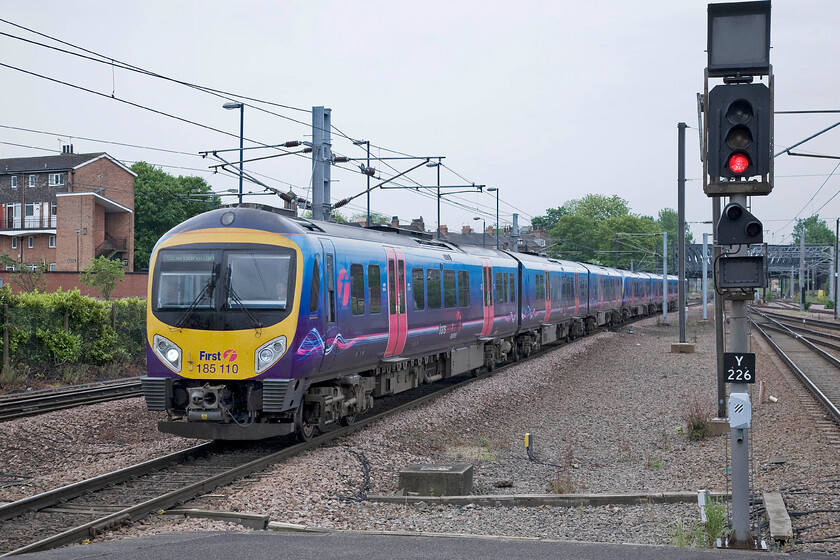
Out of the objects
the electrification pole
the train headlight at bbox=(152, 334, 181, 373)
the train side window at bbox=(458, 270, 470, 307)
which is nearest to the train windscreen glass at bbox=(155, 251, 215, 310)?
the train headlight at bbox=(152, 334, 181, 373)

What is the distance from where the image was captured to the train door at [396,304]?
14859 mm

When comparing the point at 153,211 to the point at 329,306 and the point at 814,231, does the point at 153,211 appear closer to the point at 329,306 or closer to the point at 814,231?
the point at 329,306

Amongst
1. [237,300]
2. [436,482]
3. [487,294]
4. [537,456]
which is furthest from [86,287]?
[436,482]

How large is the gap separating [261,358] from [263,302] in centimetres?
71

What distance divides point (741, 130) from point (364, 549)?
4508 millimetres

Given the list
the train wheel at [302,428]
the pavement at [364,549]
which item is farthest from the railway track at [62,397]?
the pavement at [364,549]

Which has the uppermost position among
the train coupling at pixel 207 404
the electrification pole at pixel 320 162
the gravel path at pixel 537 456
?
the electrification pole at pixel 320 162

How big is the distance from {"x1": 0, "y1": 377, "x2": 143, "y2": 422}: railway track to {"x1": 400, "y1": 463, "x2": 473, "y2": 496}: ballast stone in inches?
295

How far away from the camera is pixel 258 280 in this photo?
→ 11.4 m

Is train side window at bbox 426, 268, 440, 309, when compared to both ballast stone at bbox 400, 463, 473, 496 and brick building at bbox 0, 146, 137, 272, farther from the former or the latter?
brick building at bbox 0, 146, 137, 272

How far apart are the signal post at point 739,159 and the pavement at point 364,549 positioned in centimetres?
79

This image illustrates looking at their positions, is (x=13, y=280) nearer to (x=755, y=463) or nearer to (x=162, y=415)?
(x=162, y=415)

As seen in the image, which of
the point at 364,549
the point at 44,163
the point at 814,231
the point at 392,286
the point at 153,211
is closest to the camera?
the point at 364,549

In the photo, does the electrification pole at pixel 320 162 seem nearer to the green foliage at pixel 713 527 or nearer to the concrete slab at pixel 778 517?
the concrete slab at pixel 778 517
